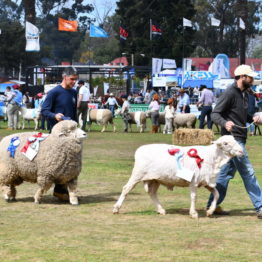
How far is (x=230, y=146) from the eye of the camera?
875 cm

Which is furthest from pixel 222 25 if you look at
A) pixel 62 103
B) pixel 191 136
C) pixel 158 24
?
pixel 62 103

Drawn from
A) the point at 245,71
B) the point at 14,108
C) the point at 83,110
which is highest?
the point at 245,71

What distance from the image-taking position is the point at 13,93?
27969mm

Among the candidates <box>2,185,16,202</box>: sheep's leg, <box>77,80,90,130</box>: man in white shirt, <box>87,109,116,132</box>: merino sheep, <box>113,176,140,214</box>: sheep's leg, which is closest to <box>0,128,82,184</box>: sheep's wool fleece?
<box>2,185,16,202</box>: sheep's leg

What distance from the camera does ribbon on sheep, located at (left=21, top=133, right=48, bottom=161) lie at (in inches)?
387

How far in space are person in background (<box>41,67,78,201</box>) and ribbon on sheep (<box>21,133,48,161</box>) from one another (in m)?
0.43

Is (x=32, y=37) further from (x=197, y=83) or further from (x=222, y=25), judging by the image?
(x=222, y=25)

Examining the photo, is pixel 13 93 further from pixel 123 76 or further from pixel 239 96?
pixel 123 76

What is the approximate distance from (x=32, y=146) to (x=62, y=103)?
2.97 ft

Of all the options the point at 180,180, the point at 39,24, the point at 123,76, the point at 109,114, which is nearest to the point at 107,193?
the point at 180,180

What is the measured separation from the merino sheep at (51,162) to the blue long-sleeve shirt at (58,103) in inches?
18.2

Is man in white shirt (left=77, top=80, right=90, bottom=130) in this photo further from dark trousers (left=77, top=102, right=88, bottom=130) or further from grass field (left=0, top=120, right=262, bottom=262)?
grass field (left=0, top=120, right=262, bottom=262)

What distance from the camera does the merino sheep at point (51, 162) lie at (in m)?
9.78

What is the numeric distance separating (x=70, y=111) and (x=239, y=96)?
2.76 meters
